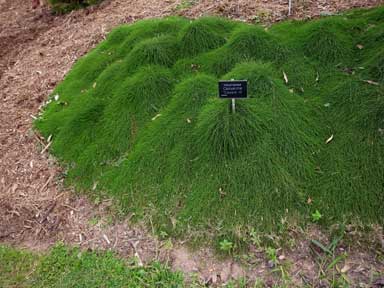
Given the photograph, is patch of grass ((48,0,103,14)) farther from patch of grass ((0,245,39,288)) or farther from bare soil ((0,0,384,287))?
patch of grass ((0,245,39,288))

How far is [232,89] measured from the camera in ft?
7.75

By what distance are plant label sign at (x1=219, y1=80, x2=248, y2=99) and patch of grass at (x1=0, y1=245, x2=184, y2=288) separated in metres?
1.27

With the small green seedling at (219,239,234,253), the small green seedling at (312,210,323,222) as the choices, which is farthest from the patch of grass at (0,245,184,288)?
the small green seedling at (312,210,323,222)

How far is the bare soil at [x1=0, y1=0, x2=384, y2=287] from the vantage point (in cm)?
227

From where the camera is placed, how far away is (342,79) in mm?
3000

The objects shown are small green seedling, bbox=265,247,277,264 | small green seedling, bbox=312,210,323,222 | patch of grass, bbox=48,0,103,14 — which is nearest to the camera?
small green seedling, bbox=265,247,277,264

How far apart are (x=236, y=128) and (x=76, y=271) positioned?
1556 mm

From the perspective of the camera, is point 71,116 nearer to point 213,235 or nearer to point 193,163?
point 193,163

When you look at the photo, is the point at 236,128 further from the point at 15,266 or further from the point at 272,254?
the point at 15,266

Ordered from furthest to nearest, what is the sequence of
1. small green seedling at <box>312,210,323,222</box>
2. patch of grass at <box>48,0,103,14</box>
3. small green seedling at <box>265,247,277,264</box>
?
patch of grass at <box>48,0,103,14</box> < small green seedling at <box>312,210,323,222</box> < small green seedling at <box>265,247,277,264</box>

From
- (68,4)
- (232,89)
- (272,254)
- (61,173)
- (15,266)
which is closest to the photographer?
(272,254)

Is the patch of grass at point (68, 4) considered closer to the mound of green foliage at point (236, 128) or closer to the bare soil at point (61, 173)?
the bare soil at point (61, 173)

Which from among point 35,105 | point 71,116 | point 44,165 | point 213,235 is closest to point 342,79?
point 213,235

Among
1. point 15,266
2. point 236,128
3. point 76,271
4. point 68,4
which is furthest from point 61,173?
point 68,4
